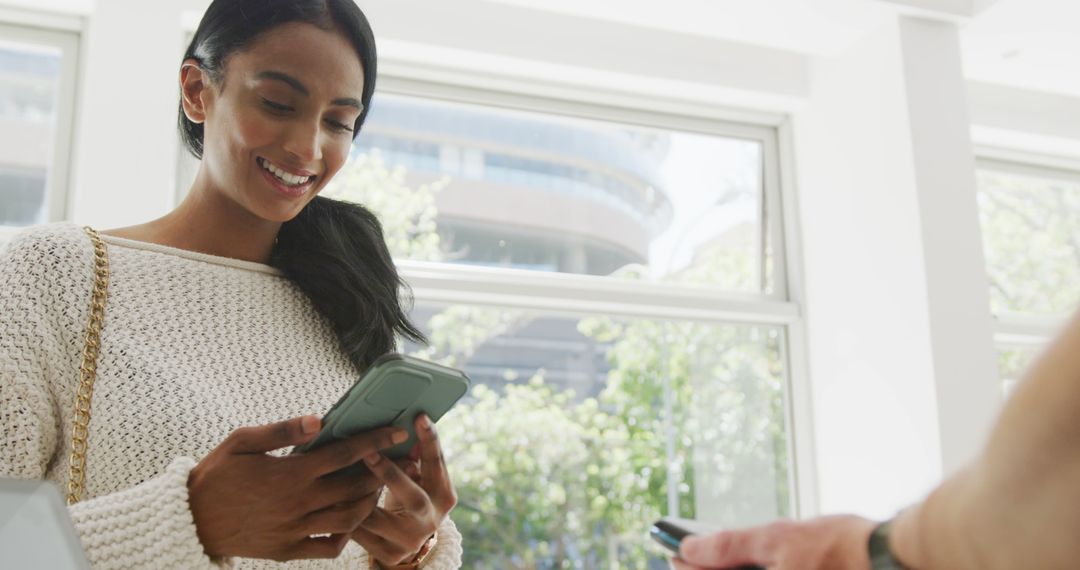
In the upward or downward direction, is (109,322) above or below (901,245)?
below

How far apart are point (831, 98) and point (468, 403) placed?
5.15 ft

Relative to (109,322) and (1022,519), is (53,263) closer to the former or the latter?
(109,322)

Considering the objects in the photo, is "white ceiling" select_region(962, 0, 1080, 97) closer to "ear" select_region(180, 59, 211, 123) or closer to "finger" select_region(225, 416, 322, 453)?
"ear" select_region(180, 59, 211, 123)

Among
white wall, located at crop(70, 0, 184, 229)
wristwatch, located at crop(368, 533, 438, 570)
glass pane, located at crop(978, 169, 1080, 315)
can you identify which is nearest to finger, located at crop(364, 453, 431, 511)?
wristwatch, located at crop(368, 533, 438, 570)

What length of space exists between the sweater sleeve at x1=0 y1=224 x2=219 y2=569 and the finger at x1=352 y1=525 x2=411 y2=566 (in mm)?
187

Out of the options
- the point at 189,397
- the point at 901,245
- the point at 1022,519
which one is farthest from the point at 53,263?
the point at 901,245

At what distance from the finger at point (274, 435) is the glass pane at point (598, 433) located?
6.89ft

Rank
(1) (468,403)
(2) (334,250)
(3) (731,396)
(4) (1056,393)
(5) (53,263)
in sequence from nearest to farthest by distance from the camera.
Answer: (4) (1056,393) < (5) (53,263) < (2) (334,250) < (1) (468,403) < (3) (731,396)

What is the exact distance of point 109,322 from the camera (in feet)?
3.87

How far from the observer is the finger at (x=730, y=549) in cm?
67

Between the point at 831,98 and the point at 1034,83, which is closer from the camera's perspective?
the point at 831,98

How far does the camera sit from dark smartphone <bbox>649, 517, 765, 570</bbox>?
0.76 metres

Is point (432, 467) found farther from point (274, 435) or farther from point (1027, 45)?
point (1027, 45)

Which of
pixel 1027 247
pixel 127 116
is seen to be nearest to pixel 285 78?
pixel 127 116
